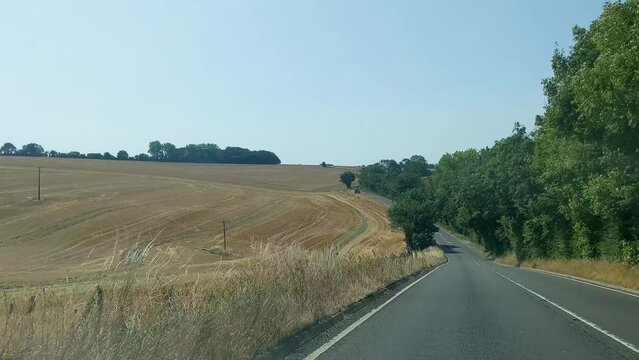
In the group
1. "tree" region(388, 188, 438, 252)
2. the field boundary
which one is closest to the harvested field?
"tree" region(388, 188, 438, 252)

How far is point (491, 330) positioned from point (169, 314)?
7725 mm

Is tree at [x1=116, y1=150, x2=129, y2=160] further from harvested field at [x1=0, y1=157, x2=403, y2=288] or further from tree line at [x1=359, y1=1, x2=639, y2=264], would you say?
tree line at [x1=359, y1=1, x2=639, y2=264]

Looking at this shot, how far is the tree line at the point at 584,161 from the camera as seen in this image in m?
24.4

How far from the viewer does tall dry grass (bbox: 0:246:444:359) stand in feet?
26.0

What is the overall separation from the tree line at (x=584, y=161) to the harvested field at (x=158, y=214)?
1153 cm

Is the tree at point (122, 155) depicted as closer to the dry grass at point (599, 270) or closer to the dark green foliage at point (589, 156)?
the dark green foliage at point (589, 156)

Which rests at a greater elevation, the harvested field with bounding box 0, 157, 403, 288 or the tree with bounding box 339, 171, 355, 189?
the tree with bounding box 339, 171, 355, 189

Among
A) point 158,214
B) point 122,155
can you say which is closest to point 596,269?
point 158,214

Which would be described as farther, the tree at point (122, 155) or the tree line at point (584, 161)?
the tree at point (122, 155)

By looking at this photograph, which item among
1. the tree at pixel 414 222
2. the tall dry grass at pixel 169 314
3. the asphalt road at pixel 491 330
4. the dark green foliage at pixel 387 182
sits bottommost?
the tree at pixel 414 222

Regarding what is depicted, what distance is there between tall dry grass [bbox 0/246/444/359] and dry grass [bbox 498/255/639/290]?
20.7 metres

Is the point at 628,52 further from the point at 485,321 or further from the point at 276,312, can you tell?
the point at 276,312

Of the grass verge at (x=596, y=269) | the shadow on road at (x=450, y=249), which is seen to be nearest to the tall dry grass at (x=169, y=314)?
the grass verge at (x=596, y=269)

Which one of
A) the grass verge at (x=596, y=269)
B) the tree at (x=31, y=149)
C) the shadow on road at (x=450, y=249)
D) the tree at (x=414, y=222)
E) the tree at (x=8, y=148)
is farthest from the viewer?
the tree at (x=8, y=148)
